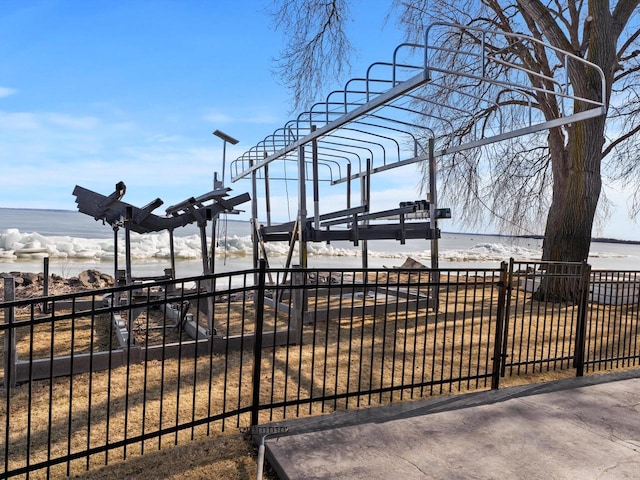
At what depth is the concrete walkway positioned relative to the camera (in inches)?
122

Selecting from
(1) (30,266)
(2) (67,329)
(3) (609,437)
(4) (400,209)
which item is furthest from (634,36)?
(1) (30,266)

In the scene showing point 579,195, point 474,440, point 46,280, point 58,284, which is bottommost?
point 58,284

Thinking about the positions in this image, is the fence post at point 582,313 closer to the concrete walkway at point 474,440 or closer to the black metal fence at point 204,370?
the black metal fence at point 204,370

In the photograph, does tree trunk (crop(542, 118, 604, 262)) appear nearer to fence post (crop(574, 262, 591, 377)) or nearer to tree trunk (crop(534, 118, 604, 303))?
tree trunk (crop(534, 118, 604, 303))

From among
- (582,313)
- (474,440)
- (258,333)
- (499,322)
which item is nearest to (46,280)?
(258,333)

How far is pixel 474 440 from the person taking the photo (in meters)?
3.54

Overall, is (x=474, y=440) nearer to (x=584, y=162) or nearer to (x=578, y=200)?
(x=578, y=200)

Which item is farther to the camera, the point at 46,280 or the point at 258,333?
the point at 46,280

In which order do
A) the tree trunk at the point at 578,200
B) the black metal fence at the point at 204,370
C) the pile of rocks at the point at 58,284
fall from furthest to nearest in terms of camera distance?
the tree trunk at the point at 578,200, the pile of rocks at the point at 58,284, the black metal fence at the point at 204,370

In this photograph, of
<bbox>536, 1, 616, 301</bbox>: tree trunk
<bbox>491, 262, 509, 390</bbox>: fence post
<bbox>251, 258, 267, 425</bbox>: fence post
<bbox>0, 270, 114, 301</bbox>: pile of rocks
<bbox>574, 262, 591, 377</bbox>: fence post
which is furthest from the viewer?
<bbox>536, 1, 616, 301</bbox>: tree trunk

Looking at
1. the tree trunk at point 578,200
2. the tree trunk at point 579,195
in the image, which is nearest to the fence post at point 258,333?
the tree trunk at point 578,200

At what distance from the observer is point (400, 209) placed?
352 inches

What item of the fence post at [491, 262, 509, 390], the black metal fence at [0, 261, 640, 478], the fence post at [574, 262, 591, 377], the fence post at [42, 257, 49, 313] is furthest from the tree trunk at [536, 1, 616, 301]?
the fence post at [42, 257, 49, 313]

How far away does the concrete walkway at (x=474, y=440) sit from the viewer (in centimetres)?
311
